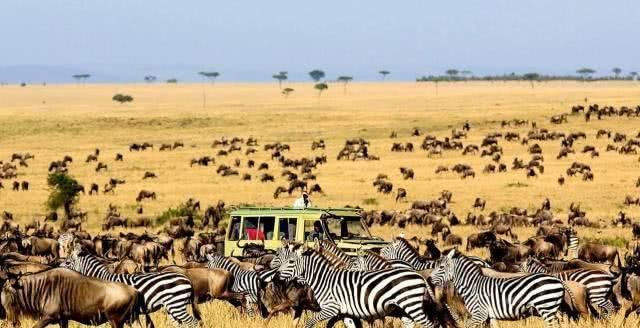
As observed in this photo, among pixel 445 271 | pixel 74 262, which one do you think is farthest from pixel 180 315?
pixel 74 262

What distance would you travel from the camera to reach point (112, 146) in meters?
79.0

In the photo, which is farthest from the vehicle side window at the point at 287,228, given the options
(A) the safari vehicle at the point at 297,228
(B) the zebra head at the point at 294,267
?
(B) the zebra head at the point at 294,267

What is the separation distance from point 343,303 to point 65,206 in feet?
102

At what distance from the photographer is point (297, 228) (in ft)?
65.8

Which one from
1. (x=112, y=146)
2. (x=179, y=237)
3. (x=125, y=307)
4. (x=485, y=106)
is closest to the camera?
(x=125, y=307)

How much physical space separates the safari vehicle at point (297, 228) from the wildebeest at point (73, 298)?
6062mm

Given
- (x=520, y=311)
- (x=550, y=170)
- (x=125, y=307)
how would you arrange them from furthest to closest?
(x=550, y=170) < (x=520, y=311) < (x=125, y=307)

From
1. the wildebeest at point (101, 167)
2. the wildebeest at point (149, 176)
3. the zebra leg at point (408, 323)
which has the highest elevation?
the zebra leg at point (408, 323)

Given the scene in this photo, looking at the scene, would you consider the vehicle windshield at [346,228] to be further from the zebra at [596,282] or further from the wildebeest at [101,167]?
the wildebeest at [101,167]

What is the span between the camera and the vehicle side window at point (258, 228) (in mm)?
20828

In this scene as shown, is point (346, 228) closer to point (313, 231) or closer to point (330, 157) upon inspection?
point (313, 231)

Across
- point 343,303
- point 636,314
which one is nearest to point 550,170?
point 636,314

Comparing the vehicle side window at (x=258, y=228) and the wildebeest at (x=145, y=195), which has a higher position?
the vehicle side window at (x=258, y=228)

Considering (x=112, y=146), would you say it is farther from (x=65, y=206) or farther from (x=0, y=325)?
(x=0, y=325)
